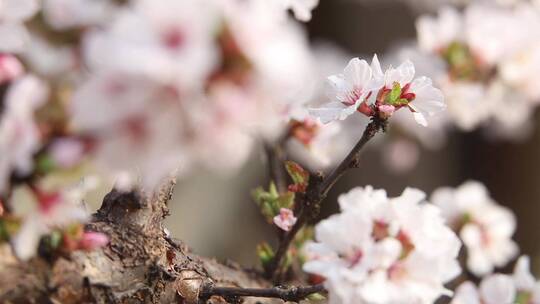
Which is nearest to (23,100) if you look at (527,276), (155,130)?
(155,130)

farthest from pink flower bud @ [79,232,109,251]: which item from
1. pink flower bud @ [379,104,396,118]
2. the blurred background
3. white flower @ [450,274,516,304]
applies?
the blurred background

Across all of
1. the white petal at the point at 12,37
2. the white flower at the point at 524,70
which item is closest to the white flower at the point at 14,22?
the white petal at the point at 12,37

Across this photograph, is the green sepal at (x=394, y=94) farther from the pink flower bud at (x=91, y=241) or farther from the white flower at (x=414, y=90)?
the pink flower bud at (x=91, y=241)

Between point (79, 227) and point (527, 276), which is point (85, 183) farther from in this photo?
point (527, 276)

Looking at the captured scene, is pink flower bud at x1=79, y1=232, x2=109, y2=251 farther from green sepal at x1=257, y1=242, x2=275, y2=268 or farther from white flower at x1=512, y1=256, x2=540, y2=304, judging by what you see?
white flower at x1=512, y1=256, x2=540, y2=304

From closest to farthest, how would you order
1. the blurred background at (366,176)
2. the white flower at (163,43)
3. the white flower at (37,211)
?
the white flower at (163,43), the white flower at (37,211), the blurred background at (366,176)

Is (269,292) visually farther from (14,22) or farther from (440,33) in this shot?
(440,33)
